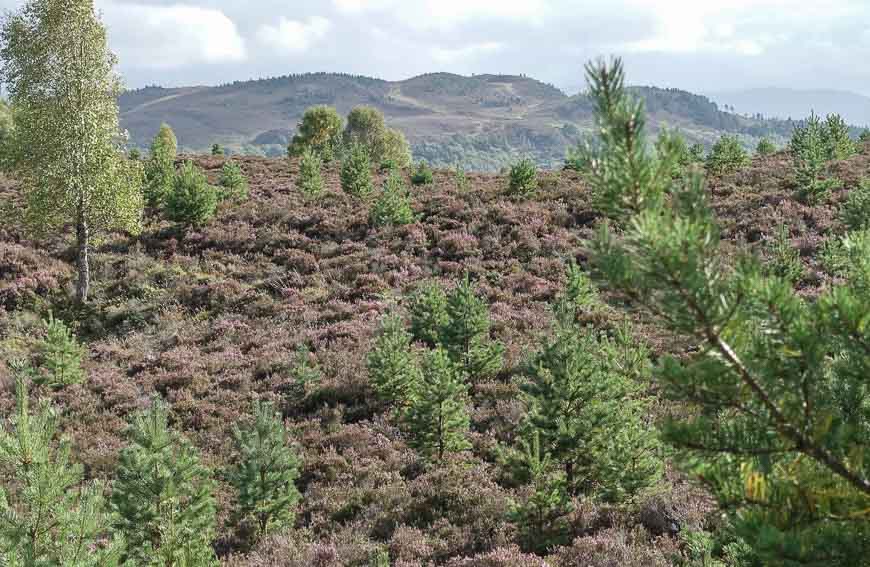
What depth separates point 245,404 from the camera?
15336 millimetres

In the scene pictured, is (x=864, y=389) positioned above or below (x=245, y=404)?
above

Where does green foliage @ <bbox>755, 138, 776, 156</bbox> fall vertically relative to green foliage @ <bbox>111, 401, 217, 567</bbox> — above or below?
above

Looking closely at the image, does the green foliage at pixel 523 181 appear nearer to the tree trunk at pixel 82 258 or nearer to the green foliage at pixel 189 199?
the green foliage at pixel 189 199

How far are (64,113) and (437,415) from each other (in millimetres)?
18949

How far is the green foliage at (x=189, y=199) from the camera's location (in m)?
27.7

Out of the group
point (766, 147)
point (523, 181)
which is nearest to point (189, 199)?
point (523, 181)

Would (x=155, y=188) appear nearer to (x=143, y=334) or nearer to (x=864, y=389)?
(x=143, y=334)

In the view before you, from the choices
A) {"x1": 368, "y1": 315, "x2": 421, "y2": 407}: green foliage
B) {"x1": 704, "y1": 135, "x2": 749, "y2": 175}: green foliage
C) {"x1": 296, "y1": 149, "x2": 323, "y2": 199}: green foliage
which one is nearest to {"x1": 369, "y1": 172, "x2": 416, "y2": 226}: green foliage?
{"x1": 296, "y1": 149, "x2": 323, "y2": 199}: green foliage

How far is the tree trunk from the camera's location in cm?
2191

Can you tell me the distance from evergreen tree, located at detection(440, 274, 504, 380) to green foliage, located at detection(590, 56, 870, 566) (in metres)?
12.3

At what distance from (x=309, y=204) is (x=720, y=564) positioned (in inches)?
1139

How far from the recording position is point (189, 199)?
2773 centimetres

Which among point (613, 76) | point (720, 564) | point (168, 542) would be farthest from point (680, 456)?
point (168, 542)

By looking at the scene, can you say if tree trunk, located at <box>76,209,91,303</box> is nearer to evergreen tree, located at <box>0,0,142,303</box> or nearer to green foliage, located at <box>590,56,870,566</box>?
evergreen tree, located at <box>0,0,142,303</box>
